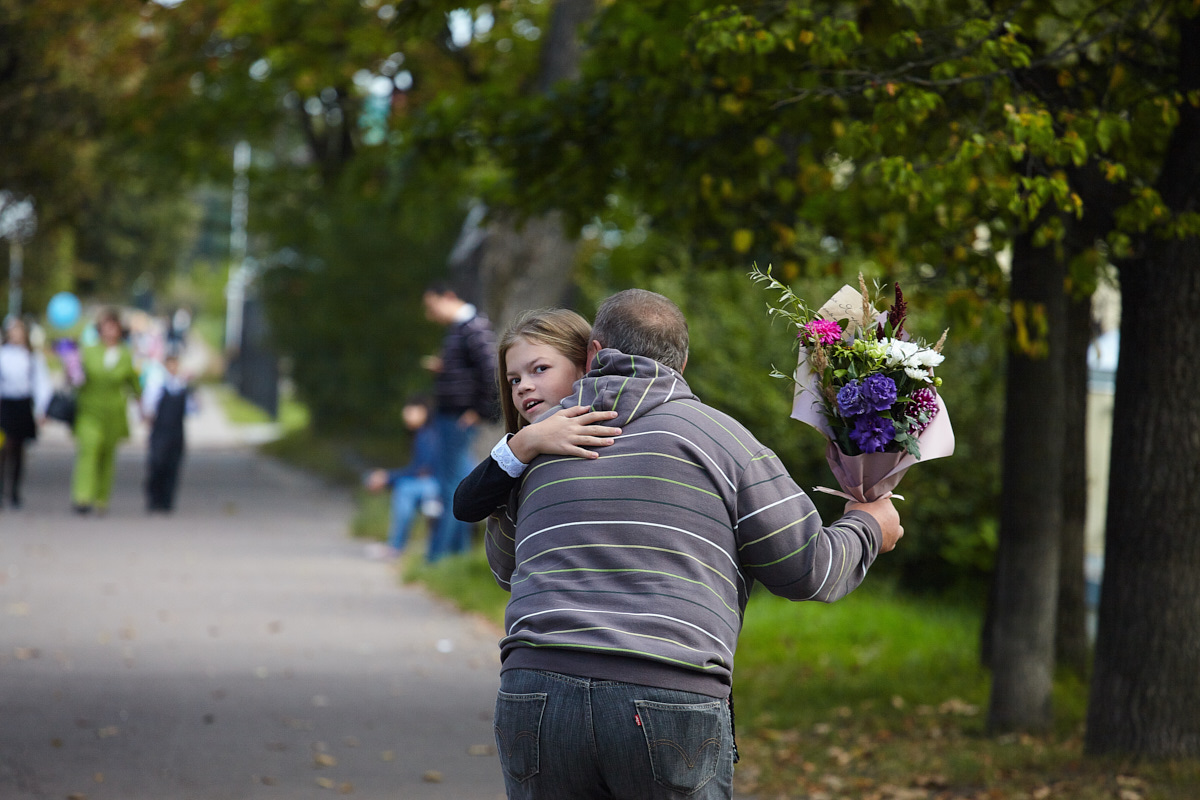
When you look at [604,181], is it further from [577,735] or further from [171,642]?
[577,735]

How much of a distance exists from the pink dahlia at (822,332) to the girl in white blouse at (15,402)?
13.5 meters

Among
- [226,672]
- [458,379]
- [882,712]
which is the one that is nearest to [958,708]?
[882,712]

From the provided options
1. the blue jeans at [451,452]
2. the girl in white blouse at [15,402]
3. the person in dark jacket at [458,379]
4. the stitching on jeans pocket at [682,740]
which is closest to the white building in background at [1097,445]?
the person in dark jacket at [458,379]

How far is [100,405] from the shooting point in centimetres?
1473

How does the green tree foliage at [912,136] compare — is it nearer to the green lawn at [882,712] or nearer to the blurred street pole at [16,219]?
the green lawn at [882,712]

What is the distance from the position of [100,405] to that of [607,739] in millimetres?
13044

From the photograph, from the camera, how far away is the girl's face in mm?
3172

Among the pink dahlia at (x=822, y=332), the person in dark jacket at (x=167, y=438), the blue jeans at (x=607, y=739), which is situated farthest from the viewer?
the person in dark jacket at (x=167, y=438)

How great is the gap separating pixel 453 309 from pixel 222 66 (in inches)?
303

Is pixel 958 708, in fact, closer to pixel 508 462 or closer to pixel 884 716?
pixel 884 716

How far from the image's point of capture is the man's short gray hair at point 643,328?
301 centimetres

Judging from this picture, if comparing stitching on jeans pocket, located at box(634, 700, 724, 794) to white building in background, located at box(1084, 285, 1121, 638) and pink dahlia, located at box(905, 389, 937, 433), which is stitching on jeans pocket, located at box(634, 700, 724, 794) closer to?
pink dahlia, located at box(905, 389, 937, 433)

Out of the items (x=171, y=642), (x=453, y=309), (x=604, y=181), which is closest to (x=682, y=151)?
(x=604, y=181)

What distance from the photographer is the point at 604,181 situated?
7.77 meters
